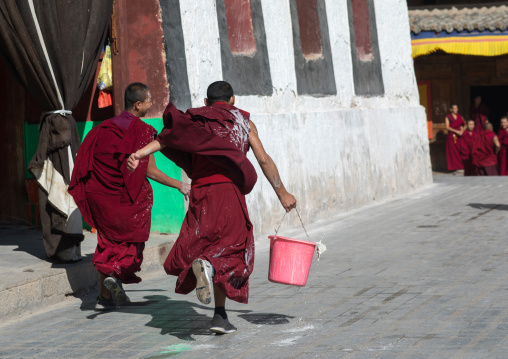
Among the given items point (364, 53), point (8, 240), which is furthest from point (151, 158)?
point (364, 53)

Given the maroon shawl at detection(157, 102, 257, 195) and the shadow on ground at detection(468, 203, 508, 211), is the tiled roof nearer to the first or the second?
the shadow on ground at detection(468, 203, 508, 211)

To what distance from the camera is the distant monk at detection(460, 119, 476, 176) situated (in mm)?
20047

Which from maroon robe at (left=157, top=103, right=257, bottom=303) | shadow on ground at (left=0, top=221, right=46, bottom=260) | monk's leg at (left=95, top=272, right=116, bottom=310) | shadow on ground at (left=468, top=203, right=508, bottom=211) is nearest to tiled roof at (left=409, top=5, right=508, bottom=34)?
shadow on ground at (left=468, top=203, right=508, bottom=211)

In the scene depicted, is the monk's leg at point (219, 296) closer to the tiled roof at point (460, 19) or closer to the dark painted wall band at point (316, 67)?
the dark painted wall band at point (316, 67)

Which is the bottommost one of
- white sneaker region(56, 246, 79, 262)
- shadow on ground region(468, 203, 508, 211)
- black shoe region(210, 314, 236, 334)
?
shadow on ground region(468, 203, 508, 211)

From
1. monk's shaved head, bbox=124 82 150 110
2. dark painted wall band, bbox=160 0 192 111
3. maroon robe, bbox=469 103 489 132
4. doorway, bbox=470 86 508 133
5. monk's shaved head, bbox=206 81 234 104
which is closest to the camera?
monk's shaved head, bbox=206 81 234 104

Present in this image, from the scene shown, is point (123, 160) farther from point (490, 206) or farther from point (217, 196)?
point (490, 206)

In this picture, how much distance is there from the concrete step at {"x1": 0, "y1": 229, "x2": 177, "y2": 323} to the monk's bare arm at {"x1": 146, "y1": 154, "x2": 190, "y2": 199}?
4.07 feet

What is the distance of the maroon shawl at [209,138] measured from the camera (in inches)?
225

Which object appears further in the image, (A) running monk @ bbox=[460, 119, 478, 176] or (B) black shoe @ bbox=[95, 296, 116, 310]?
(A) running monk @ bbox=[460, 119, 478, 176]

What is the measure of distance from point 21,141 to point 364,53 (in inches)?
245

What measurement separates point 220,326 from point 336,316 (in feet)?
2.88

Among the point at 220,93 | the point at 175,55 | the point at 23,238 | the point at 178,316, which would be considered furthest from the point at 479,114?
the point at 220,93

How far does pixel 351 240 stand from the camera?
10.1 m
